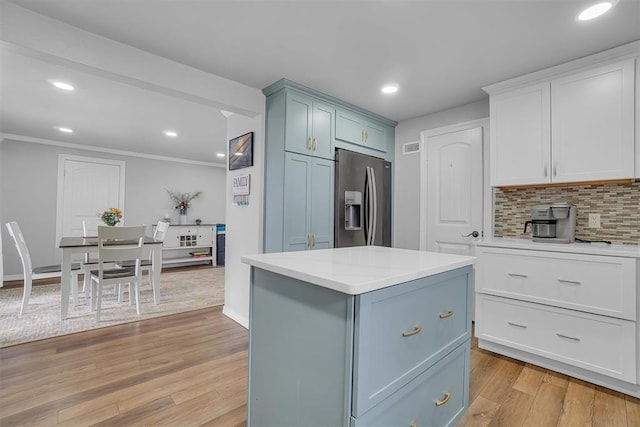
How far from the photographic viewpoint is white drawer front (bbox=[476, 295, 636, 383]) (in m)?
1.84

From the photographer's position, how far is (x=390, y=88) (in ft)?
9.15

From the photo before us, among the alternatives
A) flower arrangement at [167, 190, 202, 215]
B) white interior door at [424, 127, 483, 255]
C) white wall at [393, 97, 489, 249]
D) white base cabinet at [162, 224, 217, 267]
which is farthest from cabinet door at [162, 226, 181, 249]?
white interior door at [424, 127, 483, 255]

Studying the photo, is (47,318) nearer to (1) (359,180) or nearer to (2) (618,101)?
(1) (359,180)

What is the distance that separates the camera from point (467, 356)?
1479 millimetres

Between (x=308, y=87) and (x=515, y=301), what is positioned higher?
(x=308, y=87)

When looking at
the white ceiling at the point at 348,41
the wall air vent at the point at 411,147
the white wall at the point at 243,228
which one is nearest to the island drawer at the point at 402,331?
the white ceiling at the point at 348,41

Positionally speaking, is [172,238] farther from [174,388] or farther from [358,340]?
[358,340]

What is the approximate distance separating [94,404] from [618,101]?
12.9 ft

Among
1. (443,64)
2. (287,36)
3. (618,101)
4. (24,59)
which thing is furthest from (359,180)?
(24,59)

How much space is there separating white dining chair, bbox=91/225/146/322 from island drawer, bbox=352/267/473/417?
3046 millimetres

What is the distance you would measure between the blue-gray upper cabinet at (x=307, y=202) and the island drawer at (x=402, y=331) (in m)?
1.62

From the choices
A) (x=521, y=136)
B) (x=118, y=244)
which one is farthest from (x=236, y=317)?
(x=521, y=136)

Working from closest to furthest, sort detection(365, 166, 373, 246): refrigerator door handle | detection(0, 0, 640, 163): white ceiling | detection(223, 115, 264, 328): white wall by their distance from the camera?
1. detection(0, 0, 640, 163): white ceiling
2. detection(223, 115, 264, 328): white wall
3. detection(365, 166, 373, 246): refrigerator door handle

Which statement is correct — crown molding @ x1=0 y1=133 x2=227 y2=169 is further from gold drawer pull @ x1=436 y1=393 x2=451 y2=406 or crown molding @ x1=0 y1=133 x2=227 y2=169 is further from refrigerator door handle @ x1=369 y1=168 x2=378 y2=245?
gold drawer pull @ x1=436 y1=393 x2=451 y2=406
